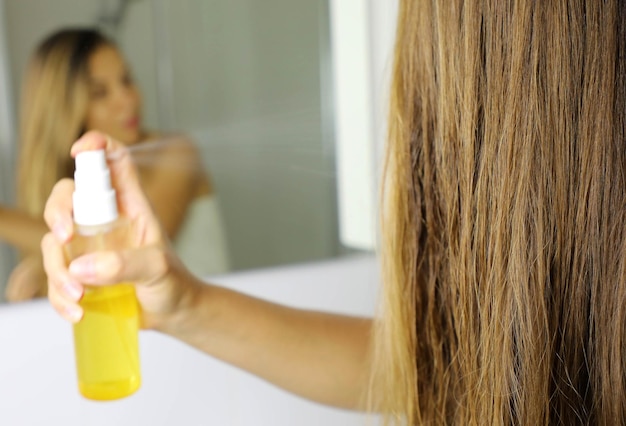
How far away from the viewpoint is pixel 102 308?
532mm

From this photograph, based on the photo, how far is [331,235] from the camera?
2.49ft

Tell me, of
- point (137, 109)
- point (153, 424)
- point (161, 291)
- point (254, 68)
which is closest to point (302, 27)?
point (254, 68)

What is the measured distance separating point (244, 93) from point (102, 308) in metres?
0.26

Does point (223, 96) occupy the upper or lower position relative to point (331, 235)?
upper

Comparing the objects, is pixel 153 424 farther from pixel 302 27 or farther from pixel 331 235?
pixel 302 27

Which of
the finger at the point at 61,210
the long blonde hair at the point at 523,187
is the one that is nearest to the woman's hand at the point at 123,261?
the finger at the point at 61,210

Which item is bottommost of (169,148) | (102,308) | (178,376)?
(178,376)

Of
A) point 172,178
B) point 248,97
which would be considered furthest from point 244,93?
point 172,178

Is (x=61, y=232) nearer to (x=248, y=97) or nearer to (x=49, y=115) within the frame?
(x=49, y=115)

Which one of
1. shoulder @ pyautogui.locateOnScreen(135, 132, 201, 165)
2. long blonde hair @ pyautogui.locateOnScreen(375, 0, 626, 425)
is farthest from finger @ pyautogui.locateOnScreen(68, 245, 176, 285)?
long blonde hair @ pyautogui.locateOnScreen(375, 0, 626, 425)

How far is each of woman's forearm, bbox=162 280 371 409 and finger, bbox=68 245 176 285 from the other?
6cm

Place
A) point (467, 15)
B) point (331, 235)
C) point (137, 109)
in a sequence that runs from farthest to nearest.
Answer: point (331, 235) → point (137, 109) → point (467, 15)

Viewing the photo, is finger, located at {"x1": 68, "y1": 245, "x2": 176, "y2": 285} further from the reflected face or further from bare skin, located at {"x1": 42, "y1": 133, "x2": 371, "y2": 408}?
the reflected face

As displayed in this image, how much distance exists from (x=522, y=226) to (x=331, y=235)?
277 millimetres
